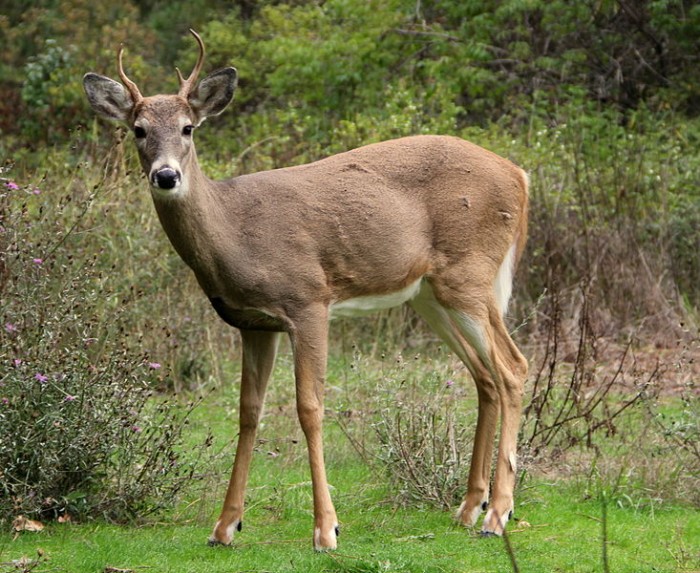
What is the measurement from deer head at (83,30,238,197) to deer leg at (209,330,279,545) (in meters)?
1.03

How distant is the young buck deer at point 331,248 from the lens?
6.51 m

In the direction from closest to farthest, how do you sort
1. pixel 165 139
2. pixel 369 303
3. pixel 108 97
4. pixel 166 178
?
pixel 166 178
pixel 165 139
pixel 108 97
pixel 369 303

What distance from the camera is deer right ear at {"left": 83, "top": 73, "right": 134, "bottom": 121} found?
257 inches

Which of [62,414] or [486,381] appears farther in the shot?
[486,381]

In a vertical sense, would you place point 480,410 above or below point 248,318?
below

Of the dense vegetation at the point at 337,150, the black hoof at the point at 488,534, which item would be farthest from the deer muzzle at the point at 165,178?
the black hoof at the point at 488,534

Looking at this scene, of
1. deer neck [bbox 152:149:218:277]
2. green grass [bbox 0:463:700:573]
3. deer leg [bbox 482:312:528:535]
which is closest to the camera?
green grass [bbox 0:463:700:573]

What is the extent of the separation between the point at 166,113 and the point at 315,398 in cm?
164

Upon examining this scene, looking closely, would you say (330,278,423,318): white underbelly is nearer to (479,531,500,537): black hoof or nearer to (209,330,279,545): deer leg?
(209,330,279,545): deer leg

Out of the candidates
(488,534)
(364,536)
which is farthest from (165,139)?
(488,534)

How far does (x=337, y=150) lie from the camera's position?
13.5 meters

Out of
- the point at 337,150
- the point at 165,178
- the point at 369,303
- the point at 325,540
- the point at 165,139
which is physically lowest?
the point at 325,540

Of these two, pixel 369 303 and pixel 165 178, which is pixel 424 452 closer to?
pixel 369 303

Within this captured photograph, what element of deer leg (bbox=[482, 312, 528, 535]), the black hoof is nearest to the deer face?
deer leg (bbox=[482, 312, 528, 535])
